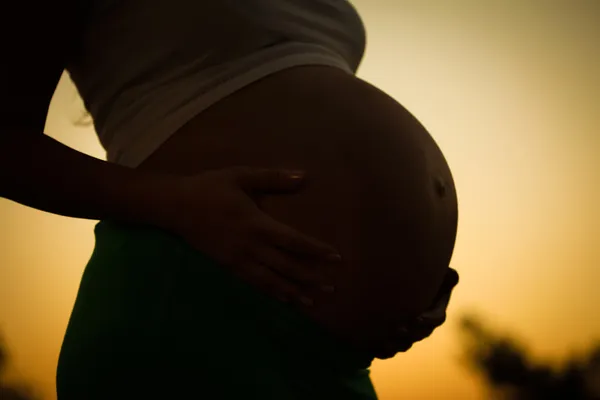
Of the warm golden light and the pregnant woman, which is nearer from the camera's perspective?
the pregnant woman

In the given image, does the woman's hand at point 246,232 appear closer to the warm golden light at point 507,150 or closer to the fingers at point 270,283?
the fingers at point 270,283

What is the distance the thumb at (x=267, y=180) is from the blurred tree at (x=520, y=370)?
3.41 ft

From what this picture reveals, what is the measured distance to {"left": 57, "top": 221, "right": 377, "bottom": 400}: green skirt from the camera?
439 millimetres

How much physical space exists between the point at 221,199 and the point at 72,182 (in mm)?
126

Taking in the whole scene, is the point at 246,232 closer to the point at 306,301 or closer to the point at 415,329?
the point at 306,301

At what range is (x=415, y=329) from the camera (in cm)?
56

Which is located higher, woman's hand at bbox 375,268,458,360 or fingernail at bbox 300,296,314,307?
woman's hand at bbox 375,268,458,360

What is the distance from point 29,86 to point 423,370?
1.27 m

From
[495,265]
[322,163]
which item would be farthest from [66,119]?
[495,265]

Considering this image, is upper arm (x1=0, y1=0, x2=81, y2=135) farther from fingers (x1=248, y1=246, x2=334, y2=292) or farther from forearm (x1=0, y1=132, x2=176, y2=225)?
fingers (x1=248, y1=246, x2=334, y2=292)

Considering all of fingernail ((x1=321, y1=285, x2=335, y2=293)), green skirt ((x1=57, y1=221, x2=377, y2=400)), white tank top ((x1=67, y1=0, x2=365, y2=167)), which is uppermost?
white tank top ((x1=67, y1=0, x2=365, y2=167))

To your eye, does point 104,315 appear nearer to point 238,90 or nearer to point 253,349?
point 253,349

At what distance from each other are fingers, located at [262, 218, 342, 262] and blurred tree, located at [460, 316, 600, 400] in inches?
39.8

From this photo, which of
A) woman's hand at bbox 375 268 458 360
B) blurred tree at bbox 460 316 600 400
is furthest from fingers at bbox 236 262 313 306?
blurred tree at bbox 460 316 600 400
